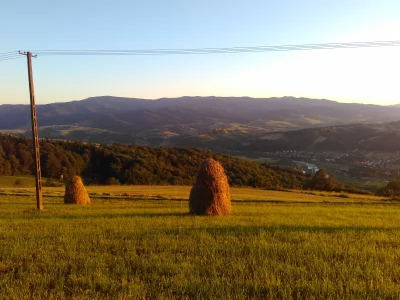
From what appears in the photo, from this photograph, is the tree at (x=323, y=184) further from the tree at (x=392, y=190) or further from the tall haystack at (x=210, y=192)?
the tall haystack at (x=210, y=192)

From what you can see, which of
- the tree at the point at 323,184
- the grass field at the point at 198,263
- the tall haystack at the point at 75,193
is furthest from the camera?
the tree at the point at 323,184

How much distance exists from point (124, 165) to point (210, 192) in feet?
186

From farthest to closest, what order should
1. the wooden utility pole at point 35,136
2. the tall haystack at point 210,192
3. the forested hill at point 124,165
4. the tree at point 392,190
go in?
the forested hill at point 124,165
the tree at point 392,190
the wooden utility pole at point 35,136
the tall haystack at point 210,192

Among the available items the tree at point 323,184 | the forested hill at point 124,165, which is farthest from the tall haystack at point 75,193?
the tree at point 323,184

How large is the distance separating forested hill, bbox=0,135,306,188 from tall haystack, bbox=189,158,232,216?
45847mm

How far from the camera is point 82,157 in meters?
77.2

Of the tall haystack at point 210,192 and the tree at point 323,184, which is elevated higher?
the tall haystack at point 210,192

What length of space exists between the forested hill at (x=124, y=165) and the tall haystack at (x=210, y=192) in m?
45.8

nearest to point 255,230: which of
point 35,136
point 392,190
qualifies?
point 35,136

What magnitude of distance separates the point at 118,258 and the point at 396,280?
18.8 ft

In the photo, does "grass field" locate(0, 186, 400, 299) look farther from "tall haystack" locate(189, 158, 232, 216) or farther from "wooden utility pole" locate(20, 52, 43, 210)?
"wooden utility pole" locate(20, 52, 43, 210)

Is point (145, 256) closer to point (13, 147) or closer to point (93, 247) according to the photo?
point (93, 247)

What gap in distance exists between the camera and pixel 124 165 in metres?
71.2

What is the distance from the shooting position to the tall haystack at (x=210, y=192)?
54.4 ft
